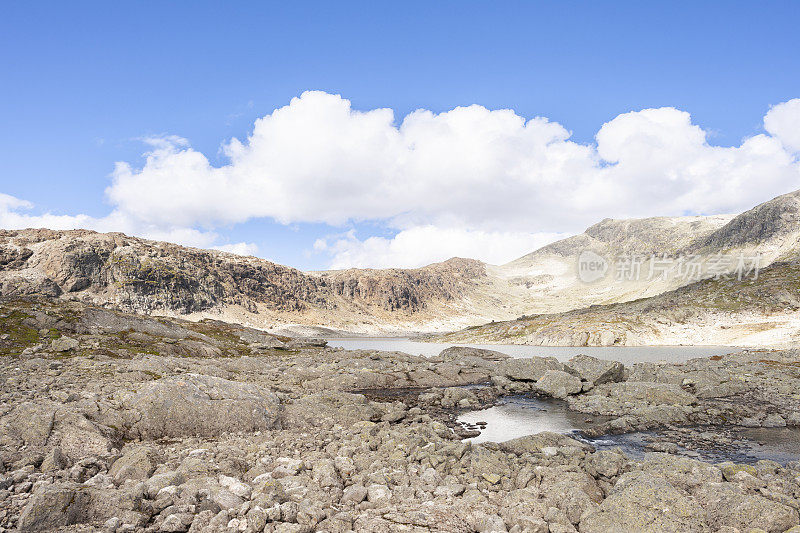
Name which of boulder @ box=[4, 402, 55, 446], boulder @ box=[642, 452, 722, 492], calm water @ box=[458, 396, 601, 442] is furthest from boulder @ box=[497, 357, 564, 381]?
boulder @ box=[4, 402, 55, 446]

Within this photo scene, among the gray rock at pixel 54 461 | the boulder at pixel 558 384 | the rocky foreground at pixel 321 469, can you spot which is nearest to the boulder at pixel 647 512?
the rocky foreground at pixel 321 469

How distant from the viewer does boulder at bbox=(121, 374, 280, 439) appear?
72.6 ft

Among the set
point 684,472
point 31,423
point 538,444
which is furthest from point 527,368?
point 31,423

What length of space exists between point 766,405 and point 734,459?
788 inches

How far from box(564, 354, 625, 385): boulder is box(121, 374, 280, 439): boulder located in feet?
131

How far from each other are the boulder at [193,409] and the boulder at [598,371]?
1572 inches

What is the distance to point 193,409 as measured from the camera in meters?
23.2

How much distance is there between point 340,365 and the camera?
202 ft

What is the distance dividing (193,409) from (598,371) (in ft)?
150

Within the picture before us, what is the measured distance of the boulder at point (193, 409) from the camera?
72.6 ft

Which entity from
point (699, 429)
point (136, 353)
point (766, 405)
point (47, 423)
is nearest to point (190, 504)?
point (47, 423)

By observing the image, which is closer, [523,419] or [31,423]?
[31,423]

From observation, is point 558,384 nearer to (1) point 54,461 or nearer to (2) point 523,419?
(2) point 523,419

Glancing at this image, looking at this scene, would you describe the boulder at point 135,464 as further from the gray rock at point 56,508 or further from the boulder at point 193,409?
the boulder at point 193,409
